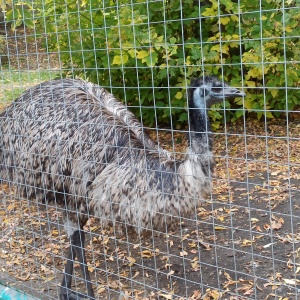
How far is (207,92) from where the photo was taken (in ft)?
8.95

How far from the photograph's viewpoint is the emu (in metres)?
2.75

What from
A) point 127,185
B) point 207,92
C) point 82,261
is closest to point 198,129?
point 207,92

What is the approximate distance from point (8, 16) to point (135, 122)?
109cm

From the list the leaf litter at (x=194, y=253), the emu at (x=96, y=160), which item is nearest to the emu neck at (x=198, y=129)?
the emu at (x=96, y=160)

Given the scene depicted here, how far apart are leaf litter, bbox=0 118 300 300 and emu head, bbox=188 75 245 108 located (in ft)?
1.19

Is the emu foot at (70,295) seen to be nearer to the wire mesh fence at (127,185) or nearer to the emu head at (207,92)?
the wire mesh fence at (127,185)

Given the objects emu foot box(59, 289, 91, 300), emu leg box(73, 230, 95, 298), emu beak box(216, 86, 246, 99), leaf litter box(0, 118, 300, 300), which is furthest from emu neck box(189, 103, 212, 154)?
→ emu foot box(59, 289, 91, 300)

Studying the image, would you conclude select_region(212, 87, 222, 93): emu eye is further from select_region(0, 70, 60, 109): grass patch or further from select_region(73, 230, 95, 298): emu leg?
select_region(73, 230, 95, 298): emu leg

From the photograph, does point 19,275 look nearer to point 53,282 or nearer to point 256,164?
point 53,282

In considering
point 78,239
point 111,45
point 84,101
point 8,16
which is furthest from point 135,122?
point 111,45

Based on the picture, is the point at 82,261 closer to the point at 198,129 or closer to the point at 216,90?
the point at 198,129

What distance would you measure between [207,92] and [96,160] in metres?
0.77

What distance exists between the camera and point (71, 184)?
312 centimetres

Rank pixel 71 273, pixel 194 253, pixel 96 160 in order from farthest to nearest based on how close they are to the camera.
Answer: pixel 194 253
pixel 71 273
pixel 96 160
